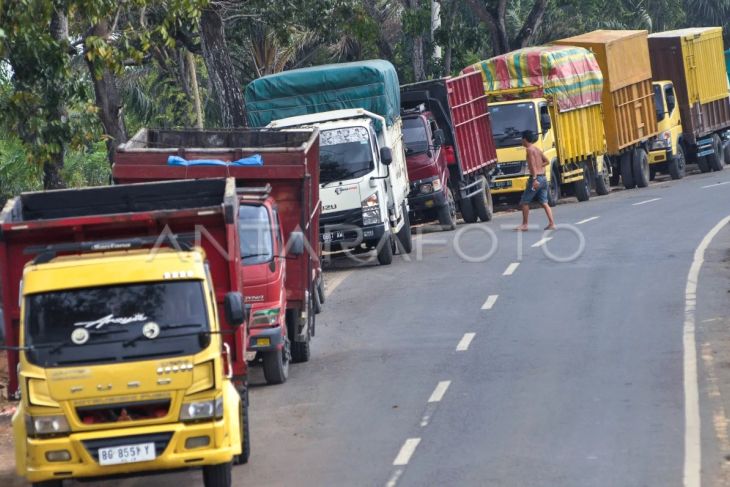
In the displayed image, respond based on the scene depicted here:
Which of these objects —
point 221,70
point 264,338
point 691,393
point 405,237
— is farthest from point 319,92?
point 691,393

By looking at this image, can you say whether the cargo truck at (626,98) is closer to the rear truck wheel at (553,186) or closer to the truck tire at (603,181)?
the truck tire at (603,181)

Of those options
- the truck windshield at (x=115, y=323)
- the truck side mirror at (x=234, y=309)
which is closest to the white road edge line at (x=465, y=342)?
the truck side mirror at (x=234, y=309)

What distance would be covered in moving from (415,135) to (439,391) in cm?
1447

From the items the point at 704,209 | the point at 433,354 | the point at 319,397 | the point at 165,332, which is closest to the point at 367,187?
the point at 433,354

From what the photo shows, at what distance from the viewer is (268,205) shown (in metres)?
15.0

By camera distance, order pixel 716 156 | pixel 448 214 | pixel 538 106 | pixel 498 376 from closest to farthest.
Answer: pixel 498 376 < pixel 448 214 < pixel 538 106 < pixel 716 156

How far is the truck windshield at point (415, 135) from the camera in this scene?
1093 inches

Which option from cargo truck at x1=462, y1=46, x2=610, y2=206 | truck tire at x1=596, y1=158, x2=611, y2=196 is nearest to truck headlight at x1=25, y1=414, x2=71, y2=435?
cargo truck at x1=462, y1=46, x2=610, y2=206

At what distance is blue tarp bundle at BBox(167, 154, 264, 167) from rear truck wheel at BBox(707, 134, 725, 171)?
28.8 m

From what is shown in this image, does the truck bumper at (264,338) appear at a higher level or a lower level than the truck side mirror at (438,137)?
lower

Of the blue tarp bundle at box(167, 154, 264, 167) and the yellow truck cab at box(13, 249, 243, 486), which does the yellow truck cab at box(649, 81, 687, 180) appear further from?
the yellow truck cab at box(13, 249, 243, 486)

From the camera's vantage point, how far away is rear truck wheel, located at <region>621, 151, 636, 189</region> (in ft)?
124

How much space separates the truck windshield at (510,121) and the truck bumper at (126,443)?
74.5 feet

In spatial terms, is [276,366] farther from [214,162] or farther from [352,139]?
[352,139]
